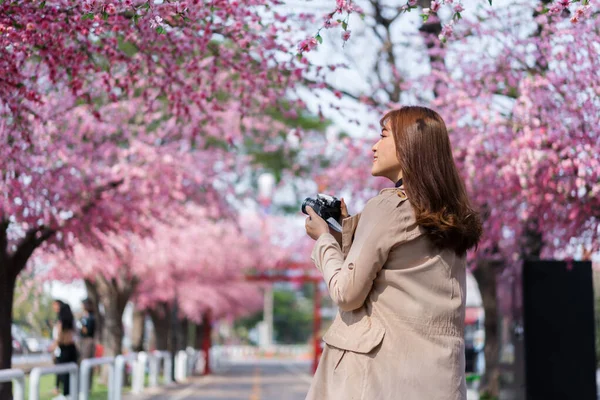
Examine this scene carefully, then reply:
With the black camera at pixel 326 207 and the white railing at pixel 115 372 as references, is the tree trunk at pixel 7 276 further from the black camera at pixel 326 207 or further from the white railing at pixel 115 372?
the black camera at pixel 326 207

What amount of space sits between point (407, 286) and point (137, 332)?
29120 millimetres

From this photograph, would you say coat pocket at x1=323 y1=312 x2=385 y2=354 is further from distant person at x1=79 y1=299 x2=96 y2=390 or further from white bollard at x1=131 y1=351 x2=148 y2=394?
white bollard at x1=131 y1=351 x2=148 y2=394

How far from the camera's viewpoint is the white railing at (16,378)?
23.6 feet

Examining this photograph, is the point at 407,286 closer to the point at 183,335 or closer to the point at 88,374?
the point at 88,374

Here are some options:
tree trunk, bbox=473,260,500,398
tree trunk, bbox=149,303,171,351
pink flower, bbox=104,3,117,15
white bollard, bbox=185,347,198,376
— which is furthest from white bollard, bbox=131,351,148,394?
pink flower, bbox=104,3,117,15

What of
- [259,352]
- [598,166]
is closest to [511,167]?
[598,166]

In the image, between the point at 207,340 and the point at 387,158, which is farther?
the point at 207,340

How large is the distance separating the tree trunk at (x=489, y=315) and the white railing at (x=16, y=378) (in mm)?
10047

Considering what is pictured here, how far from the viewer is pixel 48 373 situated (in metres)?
9.75

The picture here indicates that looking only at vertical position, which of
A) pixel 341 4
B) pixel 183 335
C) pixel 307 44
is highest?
pixel 341 4

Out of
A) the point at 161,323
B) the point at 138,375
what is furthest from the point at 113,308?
the point at 161,323

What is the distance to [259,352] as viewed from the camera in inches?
3164

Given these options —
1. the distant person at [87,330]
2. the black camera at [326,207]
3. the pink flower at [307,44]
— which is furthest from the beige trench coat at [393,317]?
the distant person at [87,330]

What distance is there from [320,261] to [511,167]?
282 inches
